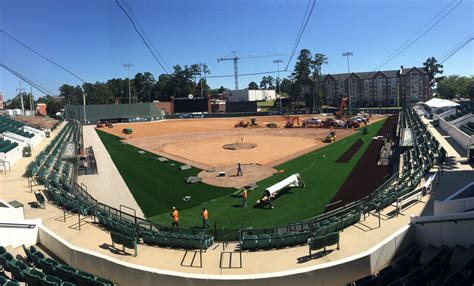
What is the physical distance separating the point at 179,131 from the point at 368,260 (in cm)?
6548

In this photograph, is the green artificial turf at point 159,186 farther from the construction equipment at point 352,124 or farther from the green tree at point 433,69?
the green tree at point 433,69

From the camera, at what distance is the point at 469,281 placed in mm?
9430

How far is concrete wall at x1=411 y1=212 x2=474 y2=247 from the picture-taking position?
40.3 ft

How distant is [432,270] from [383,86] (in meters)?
134

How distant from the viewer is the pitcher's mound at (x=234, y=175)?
29447 millimetres

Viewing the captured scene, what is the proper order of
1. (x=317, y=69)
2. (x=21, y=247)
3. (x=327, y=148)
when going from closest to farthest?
(x=21, y=247)
(x=327, y=148)
(x=317, y=69)

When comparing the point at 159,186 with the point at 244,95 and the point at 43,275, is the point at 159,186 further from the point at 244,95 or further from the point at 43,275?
the point at 244,95

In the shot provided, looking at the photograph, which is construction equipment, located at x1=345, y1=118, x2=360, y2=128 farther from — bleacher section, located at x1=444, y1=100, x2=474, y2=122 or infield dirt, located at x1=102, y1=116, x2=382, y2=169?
bleacher section, located at x1=444, y1=100, x2=474, y2=122

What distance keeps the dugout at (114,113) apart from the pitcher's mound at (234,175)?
65450mm

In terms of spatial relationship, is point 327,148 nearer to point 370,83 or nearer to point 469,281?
point 469,281

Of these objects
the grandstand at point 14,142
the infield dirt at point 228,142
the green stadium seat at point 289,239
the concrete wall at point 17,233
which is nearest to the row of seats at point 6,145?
the grandstand at point 14,142

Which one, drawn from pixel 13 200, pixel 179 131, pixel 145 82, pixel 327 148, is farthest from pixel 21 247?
pixel 145 82

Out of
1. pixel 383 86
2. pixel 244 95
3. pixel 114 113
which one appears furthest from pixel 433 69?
pixel 114 113

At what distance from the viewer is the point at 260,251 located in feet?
43.8
